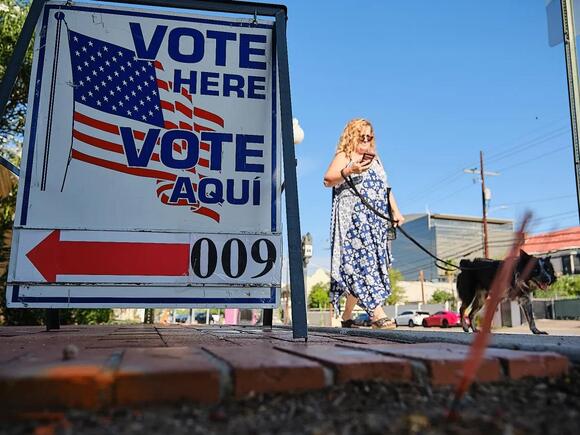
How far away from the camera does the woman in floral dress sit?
18.8 feet

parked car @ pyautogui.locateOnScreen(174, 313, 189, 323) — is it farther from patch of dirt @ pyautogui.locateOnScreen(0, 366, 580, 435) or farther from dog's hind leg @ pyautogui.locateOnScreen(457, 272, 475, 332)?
patch of dirt @ pyautogui.locateOnScreen(0, 366, 580, 435)

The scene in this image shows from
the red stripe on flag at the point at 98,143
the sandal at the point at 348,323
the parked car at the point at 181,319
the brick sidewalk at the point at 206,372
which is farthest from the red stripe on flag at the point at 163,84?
the parked car at the point at 181,319

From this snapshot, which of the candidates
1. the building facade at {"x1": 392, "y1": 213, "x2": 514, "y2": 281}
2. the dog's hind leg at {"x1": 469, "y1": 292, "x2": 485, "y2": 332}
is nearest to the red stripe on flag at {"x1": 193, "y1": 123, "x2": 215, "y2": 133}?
the dog's hind leg at {"x1": 469, "y1": 292, "x2": 485, "y2": 332}

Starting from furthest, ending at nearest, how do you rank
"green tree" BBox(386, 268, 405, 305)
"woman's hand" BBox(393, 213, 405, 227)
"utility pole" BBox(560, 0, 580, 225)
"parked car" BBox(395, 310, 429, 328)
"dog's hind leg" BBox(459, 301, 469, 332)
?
"green tree" BBox(386, 268, 405, 305)
"parked car" BBox(395, 310, 429, 328)
"dog's hind leg" BBox(459, 301, 469, 332)
"woman's hand" BBox(393, 213, 405, 227)
"utility pole" BBox(560, 0, 580, 225)

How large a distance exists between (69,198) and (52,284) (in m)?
0.45

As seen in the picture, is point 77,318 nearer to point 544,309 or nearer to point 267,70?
point 267,70

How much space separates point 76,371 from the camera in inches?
46.3

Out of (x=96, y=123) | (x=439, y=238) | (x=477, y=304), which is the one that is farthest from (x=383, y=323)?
(x=439, y=238)

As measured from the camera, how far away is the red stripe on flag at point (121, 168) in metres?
2.80

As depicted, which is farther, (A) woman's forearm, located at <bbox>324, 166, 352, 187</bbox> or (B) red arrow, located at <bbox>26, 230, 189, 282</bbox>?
(A) woman's forearm, located at <bbox>324, 166, 352, 187</bbox>

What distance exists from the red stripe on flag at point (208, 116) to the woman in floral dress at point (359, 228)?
2.88 m

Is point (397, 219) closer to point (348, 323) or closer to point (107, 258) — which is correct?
point (348, 323)

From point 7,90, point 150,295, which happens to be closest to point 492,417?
point 150,295

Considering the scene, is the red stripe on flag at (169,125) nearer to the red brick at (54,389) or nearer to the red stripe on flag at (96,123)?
the red stripe on flag at (96,123)
